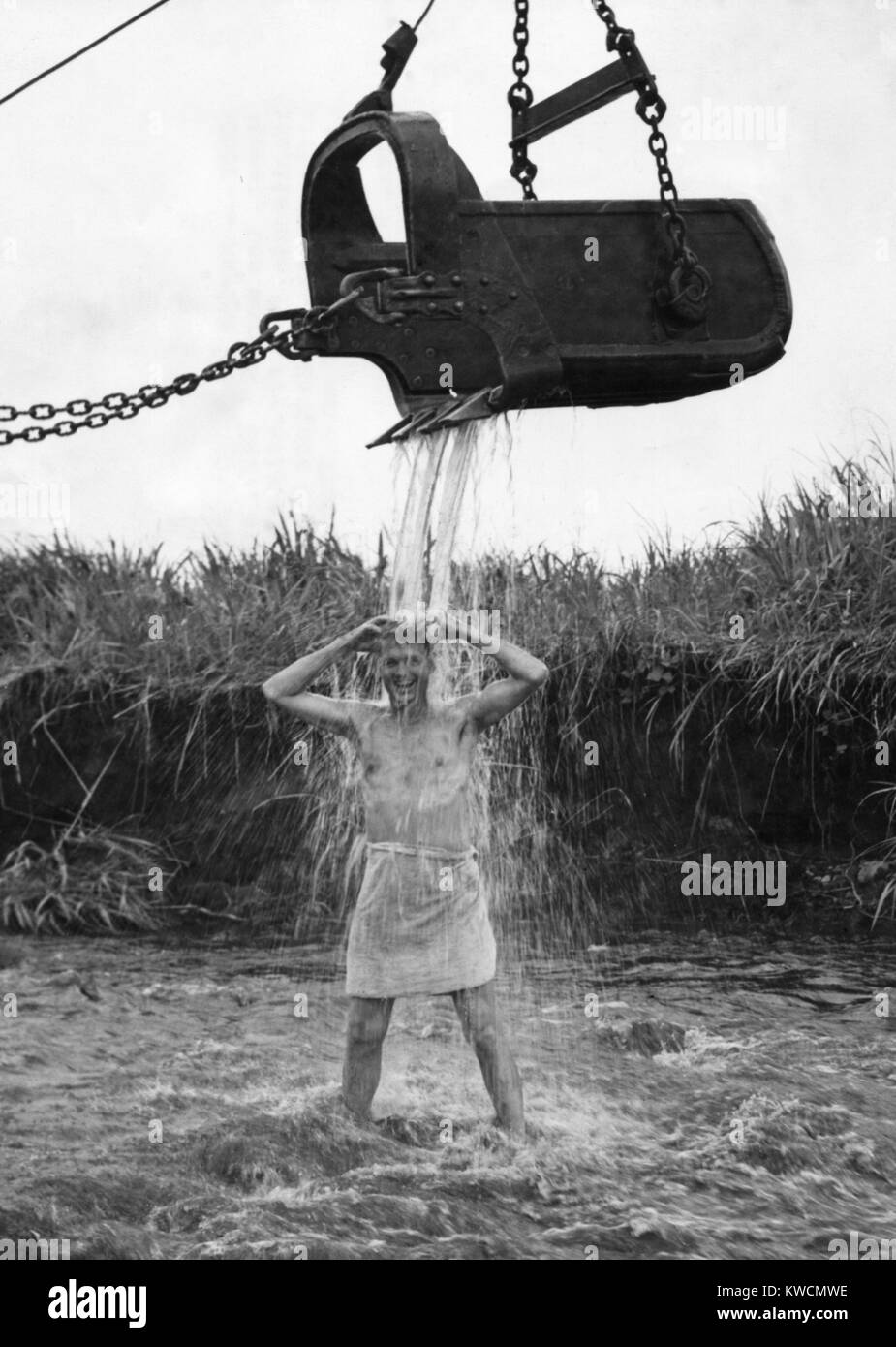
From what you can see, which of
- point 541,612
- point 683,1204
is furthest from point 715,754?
point 683,1204

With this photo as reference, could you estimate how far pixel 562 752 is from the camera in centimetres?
834

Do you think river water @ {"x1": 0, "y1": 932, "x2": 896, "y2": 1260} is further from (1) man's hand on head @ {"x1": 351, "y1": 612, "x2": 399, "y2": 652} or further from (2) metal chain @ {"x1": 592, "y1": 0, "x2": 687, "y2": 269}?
(2) metal chain @ {"x1": 592, "y1": 0, "x2": 687, "y2": 269}

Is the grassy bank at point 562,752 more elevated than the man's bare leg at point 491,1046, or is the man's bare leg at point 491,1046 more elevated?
the grassy bank at point 562,752

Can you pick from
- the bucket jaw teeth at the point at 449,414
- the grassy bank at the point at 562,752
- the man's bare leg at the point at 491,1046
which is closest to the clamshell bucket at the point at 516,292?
the bucket jaw teeth at the point at 449,414

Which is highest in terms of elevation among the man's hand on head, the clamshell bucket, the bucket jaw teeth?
the clamshell bucket

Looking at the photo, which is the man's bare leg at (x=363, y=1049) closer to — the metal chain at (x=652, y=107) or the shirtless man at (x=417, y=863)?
the shirtless man at (x=417, y=863)

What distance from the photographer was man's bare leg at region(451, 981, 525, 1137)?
4.91 metres

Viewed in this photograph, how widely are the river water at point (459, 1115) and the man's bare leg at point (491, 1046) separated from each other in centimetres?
13

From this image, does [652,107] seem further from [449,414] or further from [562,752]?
[562,752]

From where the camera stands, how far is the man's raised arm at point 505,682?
4969 millimetres

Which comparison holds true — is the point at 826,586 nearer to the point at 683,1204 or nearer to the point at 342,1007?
the point at 342,1007

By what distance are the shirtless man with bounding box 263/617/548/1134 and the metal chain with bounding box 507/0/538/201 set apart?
1.43 m

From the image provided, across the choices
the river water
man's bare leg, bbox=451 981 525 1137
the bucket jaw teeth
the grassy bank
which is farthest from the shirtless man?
the grassy bank

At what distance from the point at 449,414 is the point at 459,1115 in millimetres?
2256
